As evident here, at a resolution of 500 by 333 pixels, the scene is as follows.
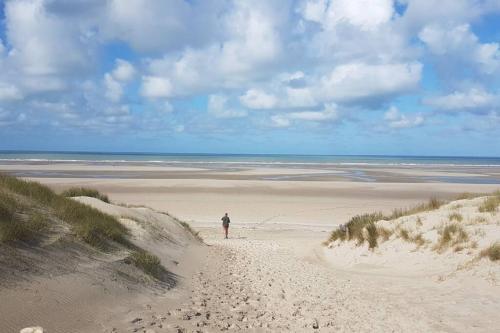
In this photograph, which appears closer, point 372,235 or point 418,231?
point 418,231

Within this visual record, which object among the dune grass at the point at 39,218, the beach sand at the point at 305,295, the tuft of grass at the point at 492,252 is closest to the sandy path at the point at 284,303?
the beach sand at the point at 305,295

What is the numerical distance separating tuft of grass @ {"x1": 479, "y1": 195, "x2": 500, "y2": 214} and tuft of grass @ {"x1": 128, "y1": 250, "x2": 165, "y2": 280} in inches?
392

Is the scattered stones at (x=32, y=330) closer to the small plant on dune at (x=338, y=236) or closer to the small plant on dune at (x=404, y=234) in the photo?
the small plant on dune at (x=404, y=234)

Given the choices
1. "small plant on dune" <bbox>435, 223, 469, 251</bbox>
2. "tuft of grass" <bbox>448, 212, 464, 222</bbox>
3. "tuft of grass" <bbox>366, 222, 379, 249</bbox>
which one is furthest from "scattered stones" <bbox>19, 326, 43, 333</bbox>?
"tuft of grass" <bbox>448, 212, 464, 222</bbox>

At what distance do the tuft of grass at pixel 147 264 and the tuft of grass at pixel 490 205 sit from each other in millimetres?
9953

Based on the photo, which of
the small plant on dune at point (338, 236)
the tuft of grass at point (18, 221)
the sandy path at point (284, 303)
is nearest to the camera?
the tuft of grass at point (18, 221)

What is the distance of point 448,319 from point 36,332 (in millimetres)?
6220

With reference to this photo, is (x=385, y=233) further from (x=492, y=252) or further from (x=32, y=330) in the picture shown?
(x=32, y=330)

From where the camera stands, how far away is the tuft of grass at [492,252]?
9.34 metres

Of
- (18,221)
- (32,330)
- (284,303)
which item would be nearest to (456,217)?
(284,303)

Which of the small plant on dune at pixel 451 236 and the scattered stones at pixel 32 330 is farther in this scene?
the small plant on dune at pixel 451 236

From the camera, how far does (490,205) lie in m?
12.8

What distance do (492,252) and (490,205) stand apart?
3.92 meters

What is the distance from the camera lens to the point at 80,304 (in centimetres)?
541
